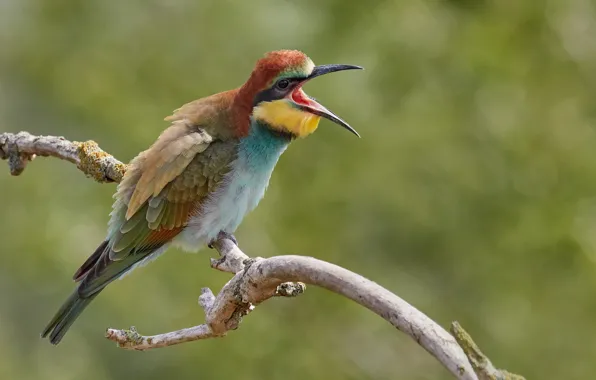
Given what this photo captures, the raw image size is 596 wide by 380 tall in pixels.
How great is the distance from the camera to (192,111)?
3250 mm

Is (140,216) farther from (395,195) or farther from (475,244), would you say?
(475,244)

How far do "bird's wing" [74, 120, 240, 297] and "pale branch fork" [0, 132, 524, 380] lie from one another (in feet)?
0.45

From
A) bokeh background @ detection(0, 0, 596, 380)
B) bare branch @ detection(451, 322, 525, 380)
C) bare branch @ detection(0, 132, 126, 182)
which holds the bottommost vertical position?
bare branch @ detection(451, 322, 525, 380)

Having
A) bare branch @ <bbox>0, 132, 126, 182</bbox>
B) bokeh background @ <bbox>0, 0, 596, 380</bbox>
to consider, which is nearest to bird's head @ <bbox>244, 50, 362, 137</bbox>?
bare branch @ <bbox>0, 132, 126, 182</bbox>

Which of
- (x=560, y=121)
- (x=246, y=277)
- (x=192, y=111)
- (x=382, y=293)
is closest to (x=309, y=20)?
(x=560, y=121)

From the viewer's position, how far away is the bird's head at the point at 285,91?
3098 millimetres

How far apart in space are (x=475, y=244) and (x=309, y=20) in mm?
1667

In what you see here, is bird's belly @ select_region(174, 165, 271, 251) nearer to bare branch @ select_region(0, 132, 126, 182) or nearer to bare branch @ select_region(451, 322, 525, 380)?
bare branch @ select_region(0, 132, 126, 182)

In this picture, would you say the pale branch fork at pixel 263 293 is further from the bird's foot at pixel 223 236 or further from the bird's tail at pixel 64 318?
the bird's tail at pixel 64 318

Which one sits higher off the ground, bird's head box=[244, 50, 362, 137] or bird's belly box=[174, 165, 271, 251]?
bird's head box=[244, 50, 362, 137]

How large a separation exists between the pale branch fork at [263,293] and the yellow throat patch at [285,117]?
408 millimetres

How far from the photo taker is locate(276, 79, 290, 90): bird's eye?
312 cm

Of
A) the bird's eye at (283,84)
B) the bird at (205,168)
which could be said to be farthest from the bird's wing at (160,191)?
the bird's eye at (283,84)

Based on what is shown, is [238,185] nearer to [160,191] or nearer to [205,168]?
[205,168]
